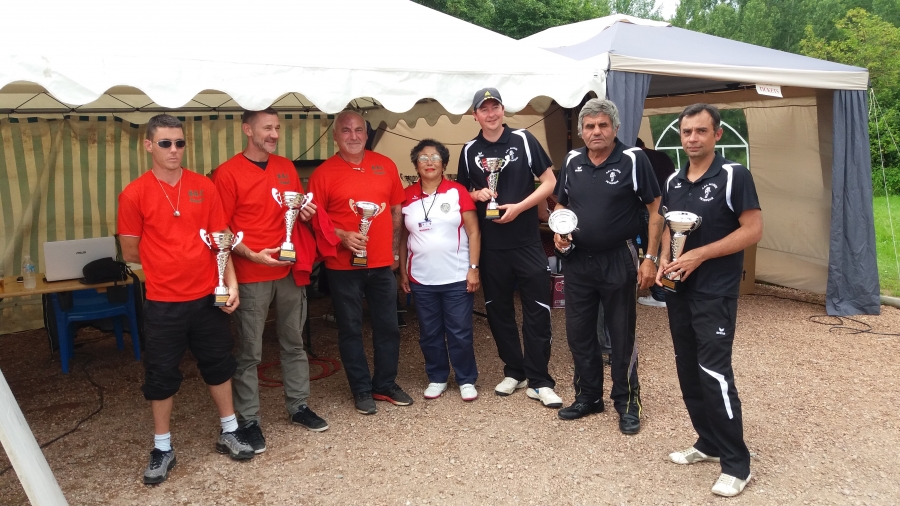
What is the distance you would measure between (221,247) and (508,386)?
7.15 ft

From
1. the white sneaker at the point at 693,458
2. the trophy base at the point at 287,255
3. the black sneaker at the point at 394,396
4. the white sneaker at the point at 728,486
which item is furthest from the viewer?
the black sneaker at the point at 394,396

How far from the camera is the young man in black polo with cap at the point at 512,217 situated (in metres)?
4.41

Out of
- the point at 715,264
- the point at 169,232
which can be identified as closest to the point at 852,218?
the point at 715,264

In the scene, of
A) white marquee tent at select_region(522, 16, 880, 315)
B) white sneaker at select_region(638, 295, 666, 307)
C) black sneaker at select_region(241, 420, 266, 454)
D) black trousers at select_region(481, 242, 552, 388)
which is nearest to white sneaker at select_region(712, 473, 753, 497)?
black trousers at select_region(481, 242, 552, 388)

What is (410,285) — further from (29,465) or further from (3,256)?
(3,256)

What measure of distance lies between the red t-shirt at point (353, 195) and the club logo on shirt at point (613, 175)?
1.38 m

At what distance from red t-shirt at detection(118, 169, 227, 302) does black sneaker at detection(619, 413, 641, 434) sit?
245cm

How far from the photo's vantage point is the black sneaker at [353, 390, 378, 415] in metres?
4.50

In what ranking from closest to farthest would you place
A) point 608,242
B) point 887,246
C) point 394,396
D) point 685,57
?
1. point 608,242
2. point 394,396
3. point 685,57
4. point 887,246

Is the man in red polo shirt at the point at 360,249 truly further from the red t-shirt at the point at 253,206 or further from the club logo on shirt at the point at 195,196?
the club logo on shirt at the point at 195,196

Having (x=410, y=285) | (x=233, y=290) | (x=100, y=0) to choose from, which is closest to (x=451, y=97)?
(x=410, y=285)

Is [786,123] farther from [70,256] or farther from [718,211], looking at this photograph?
[70,256]

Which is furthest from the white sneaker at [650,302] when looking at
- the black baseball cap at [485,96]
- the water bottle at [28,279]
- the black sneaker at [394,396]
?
the water bottle at [28,279]

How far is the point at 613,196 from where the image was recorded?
3.91 m
